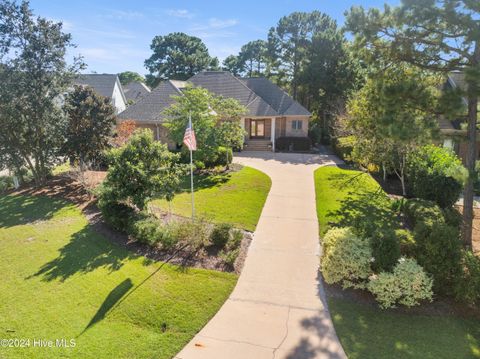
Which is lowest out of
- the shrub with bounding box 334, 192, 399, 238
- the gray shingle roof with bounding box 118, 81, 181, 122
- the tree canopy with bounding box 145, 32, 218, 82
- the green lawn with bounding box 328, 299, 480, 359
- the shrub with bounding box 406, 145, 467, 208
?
the green lawn with bounding box 328, 299, 480, 359

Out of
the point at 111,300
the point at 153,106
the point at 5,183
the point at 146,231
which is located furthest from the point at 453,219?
the point at 153,106

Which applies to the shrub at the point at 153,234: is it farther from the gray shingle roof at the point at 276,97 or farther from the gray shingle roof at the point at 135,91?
the gray shingle roof at the point at 135,91

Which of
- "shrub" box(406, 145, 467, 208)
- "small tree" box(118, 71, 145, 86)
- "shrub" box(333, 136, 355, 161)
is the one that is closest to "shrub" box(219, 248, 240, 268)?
"shrub" box(406, 145, 467, 208)

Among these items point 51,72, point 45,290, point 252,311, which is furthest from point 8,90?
point 252,311

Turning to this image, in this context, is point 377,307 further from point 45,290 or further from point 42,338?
point 45,290

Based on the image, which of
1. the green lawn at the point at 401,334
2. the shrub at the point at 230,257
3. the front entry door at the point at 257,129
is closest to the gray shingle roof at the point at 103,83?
the front entry door at the point at 257,129

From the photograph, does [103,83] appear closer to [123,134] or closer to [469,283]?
[123,134]

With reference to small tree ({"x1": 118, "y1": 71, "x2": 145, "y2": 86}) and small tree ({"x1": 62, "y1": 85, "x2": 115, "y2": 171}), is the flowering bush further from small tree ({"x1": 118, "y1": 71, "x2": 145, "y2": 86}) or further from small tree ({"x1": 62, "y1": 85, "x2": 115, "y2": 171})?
small tree ({"x1": 118, "y1": 71, "x2": 145, "y2": 86})
